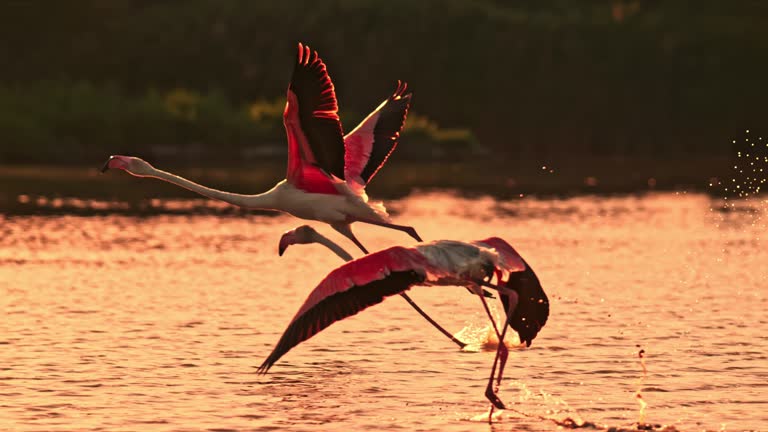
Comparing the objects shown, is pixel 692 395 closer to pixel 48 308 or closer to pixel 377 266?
pixel 377 266

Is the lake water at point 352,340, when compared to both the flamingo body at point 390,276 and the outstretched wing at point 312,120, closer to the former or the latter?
the flamingo body at point 390,276

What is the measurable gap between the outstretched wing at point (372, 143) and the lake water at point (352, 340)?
1755 mm

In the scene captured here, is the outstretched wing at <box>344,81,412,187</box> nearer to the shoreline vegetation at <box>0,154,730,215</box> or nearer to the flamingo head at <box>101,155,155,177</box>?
the flamingo head at <box>101,155,155,177</box>

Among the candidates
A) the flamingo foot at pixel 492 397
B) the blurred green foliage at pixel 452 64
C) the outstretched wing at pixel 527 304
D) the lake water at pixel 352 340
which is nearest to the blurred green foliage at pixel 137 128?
the blurred green foliage at pixel 452 64

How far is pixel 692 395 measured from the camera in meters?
15.8

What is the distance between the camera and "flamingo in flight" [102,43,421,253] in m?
15.9

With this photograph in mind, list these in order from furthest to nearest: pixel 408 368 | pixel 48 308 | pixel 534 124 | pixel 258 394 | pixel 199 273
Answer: pixel 534 124 → pixel 199 273 → pixel 48 308 → pixel 408 368 → pixel 258 394

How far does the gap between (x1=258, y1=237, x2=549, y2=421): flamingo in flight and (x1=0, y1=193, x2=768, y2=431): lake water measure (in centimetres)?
82

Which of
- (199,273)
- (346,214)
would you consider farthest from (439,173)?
(346,214)

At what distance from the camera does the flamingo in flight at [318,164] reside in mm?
15906

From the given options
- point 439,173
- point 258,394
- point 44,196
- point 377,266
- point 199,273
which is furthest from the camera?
point 439,173

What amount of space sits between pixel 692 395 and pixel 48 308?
857 cm

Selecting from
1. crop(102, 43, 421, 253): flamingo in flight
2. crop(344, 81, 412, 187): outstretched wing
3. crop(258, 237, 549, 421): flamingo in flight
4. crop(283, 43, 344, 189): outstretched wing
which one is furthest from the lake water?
crop(283, 43, 344, 189): outstretched wing

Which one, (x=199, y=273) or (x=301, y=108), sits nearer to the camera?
(x=301, y=108)
